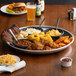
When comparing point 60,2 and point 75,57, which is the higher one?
point 75,57

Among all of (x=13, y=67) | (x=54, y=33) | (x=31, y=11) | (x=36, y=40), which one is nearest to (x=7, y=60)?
(x=13, y=67)

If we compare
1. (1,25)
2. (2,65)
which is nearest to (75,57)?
(2,65)

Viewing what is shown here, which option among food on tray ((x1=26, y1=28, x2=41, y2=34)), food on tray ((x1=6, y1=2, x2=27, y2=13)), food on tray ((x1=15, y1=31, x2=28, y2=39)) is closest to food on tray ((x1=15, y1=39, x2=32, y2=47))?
food on tray ((x1=15, y1=31, x2=28, y2=39))

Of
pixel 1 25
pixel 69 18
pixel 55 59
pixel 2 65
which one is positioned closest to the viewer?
pixel 2 65

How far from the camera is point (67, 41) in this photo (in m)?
1.84

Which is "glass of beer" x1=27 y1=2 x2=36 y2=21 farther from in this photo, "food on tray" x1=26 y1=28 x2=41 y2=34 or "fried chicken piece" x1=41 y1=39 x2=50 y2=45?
"fried chicken piece" x1=41 y1=39 x2=50 y2=45

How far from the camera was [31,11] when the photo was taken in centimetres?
263

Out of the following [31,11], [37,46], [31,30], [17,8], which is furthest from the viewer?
[17,8]

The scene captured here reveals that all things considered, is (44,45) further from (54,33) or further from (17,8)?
(17,8)

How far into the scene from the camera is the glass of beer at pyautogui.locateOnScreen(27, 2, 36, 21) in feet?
8.61

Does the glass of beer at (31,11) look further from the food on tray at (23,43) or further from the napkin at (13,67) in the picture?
the napkin at (13,67)

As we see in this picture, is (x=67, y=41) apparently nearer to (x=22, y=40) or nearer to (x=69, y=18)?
(x=22, y=40)

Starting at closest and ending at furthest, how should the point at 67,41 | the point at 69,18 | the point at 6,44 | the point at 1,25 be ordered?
the point at 67,41 < the point at 6,44 < the point at 1,25 < the point at 69,18

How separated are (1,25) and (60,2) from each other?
7.28 feet
